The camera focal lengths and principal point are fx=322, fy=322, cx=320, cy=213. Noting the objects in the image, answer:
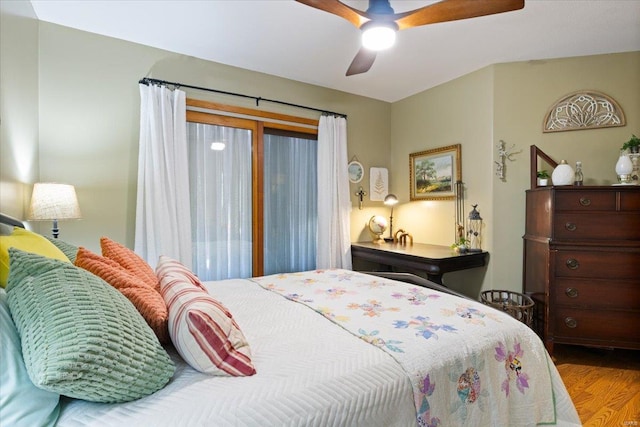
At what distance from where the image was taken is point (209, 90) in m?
2.94

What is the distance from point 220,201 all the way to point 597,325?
324 centimetres

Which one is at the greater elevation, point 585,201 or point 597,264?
point 585,201

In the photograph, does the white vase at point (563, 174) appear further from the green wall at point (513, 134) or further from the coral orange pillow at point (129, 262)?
the coral orange pillow at point (129, 262)

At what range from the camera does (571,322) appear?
8.05 ft

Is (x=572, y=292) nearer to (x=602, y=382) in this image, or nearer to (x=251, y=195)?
(x=602, y=382)

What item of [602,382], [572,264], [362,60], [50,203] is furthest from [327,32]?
[602,382]

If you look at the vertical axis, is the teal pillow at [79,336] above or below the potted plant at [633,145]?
below

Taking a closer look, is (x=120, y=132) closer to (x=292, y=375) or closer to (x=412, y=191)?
(x=292, y=375)

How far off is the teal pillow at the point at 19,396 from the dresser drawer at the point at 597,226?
2973 millimetres

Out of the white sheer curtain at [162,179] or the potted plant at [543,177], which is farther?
the potted plant at [543,177]

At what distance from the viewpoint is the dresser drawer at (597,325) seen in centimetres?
234

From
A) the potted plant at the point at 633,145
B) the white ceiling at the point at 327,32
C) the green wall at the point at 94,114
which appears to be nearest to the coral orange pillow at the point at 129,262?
the green wall at the point at 94,114

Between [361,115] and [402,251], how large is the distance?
1746mm

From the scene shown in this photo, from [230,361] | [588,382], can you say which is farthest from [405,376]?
[588,382]
